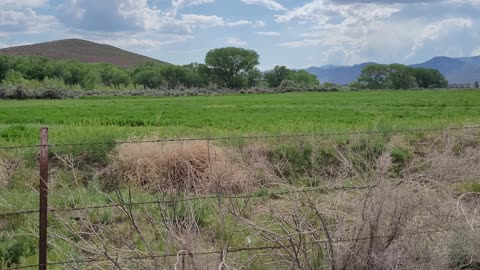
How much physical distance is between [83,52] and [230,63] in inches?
2393

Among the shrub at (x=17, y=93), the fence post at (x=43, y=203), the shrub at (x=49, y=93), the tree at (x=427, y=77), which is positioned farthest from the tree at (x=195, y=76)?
the fence post at (x=43, y=203)

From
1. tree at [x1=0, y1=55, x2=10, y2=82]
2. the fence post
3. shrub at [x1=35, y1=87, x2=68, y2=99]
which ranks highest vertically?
tree at [x1=0, y1=55, x2=10, y2=82]

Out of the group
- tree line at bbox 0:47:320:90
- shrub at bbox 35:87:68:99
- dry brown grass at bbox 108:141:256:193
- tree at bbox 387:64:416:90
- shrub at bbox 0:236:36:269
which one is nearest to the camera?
shrub at bbox 0:236:36:269

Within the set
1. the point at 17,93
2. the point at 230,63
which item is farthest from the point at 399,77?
the point at 17,93

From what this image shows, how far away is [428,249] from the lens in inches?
198

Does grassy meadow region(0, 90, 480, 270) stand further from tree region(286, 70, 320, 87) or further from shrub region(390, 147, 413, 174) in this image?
tree region(286, 70, 320, 87)

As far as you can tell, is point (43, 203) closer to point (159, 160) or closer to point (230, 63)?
point (159, 160)

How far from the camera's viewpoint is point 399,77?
101250mm

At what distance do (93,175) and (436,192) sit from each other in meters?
7.22

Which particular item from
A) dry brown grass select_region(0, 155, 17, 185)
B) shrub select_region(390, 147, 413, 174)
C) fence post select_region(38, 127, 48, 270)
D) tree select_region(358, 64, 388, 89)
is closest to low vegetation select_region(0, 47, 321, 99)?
tree select_region(358, 64, 388, 89)

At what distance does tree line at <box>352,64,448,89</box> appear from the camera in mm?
100188

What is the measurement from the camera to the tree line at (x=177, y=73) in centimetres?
9206

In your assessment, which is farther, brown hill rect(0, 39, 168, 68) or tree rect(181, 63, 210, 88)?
brown hill rect(0, 39, 168, 68)

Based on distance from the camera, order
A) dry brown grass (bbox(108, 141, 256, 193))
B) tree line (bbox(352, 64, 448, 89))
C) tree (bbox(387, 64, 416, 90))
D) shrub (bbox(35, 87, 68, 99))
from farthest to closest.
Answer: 1. tree line (bbox(352, 64, 448, 89))
2. tree (bbox(387, 64, 416, 90))
3. shrub (bbox(35, 87, 68, 99))
4. dry brown grass (bbox(108, 141, 256, 193))
